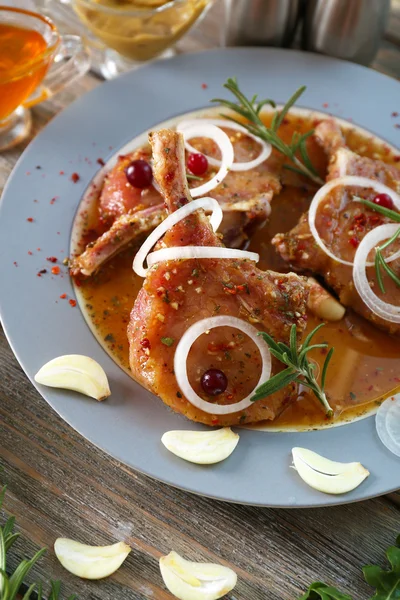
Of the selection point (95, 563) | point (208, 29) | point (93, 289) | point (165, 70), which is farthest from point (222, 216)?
point (208, 29)

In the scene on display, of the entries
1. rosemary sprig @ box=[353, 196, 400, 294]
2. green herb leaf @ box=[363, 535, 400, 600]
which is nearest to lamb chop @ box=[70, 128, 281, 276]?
rosemary sprig @ box=[353, 196, 400, 294]

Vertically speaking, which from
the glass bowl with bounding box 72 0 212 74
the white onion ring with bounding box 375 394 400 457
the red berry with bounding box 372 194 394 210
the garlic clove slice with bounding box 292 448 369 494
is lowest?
the garlic clove slice with bounding box 292 448 369 494

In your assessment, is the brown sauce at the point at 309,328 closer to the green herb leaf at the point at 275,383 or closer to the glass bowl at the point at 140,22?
the green herb leaf at the point at 275,383

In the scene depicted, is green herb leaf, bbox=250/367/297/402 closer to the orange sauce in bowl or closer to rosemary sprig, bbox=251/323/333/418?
rosemary sprig, bbox=251/323/333/418

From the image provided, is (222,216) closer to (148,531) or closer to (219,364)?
(219,364)

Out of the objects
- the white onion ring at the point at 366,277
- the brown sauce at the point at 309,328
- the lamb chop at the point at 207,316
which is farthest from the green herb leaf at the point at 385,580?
the white onion ring at the point at 366,277

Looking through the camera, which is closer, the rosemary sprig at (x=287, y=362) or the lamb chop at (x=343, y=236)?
the rosemary sprig at (x=287, y=362)
